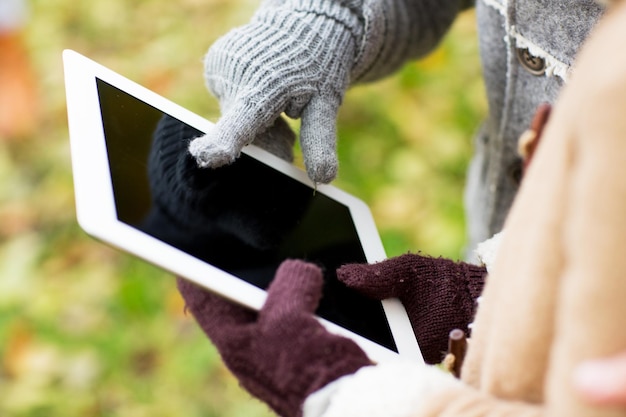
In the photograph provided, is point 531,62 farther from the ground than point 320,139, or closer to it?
farther from the ground

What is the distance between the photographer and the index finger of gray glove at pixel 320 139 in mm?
749

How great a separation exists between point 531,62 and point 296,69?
0.88ft

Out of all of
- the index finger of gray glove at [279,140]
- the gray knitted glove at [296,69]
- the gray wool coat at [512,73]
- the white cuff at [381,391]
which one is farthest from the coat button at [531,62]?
the white cuff at [381,391]

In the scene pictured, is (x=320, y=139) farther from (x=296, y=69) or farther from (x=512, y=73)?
(x=512, y=73)

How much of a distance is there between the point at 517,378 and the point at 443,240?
1.15 meters

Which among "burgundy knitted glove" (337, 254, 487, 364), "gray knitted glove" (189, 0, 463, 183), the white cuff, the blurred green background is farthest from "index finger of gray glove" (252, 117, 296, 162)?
the blurred green background

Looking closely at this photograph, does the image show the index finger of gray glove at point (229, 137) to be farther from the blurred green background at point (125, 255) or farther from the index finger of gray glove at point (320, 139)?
the blurred green background at point (125, 255)

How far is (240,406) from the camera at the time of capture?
144 cm

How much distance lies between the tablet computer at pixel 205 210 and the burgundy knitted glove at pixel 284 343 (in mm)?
22

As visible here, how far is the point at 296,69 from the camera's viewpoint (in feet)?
2.55

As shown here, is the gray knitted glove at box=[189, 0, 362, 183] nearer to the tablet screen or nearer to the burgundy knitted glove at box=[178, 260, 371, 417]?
the tablet screen

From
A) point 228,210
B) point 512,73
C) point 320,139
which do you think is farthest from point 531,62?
point 228,210

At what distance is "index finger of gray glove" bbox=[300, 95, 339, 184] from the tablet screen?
5 cm

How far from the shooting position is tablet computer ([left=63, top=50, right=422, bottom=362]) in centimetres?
63
